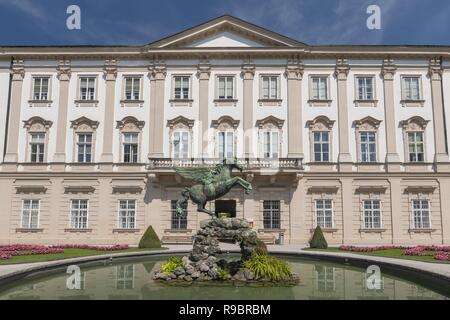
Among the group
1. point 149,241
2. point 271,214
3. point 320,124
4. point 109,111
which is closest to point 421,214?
point 320,124

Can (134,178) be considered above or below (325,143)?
below

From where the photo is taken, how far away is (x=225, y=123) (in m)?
33.0

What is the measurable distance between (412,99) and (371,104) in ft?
10.9

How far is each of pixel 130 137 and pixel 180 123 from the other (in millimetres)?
4186

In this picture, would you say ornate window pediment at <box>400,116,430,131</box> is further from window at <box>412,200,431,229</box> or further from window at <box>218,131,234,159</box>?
window at <box>218,131,234,159</box>

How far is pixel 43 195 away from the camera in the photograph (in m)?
32.5

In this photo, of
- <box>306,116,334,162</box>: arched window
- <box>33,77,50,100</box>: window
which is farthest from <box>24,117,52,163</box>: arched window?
<box>306,116,334,162</box>: arched window

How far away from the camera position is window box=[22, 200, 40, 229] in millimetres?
32375

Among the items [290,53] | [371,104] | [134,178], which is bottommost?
[134,178]

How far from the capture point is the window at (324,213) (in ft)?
105

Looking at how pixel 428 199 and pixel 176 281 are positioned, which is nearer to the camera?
pixel 176 281

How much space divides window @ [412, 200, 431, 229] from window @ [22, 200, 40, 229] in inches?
1149
